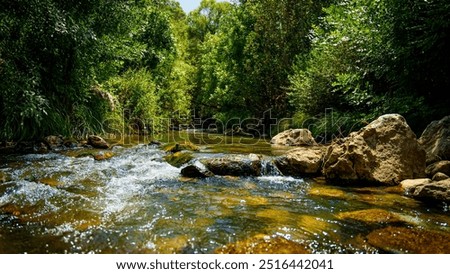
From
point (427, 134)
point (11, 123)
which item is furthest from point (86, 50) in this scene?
point (427, 134)

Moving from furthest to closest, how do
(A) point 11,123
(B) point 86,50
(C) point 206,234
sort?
(B) point 86,50
(A) point 11,123
(C) point 206,234

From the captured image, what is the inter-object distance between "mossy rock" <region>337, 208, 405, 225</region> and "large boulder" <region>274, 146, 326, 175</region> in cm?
290

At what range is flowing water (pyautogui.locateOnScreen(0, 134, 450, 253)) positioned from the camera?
362cm

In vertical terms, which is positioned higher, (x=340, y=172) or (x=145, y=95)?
(x=145, y=95)

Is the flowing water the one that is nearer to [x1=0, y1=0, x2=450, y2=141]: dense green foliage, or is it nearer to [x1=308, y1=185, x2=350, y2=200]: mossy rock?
[x1=308, y1=185, x2=350, y2=200]: mossy rock

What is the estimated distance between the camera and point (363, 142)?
285 inches

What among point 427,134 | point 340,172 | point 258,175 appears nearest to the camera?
point 340,172

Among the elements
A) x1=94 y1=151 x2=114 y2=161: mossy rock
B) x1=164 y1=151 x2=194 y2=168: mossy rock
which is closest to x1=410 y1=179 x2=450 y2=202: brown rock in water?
x1=164 y1=151 x2=194 y2=168: mossy rock

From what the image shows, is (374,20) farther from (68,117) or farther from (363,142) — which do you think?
(68,117)

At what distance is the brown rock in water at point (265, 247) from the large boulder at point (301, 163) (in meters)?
4.30

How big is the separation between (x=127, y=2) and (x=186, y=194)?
8.53 meters

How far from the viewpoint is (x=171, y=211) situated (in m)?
4.73

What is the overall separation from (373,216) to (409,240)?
0.82 metres
